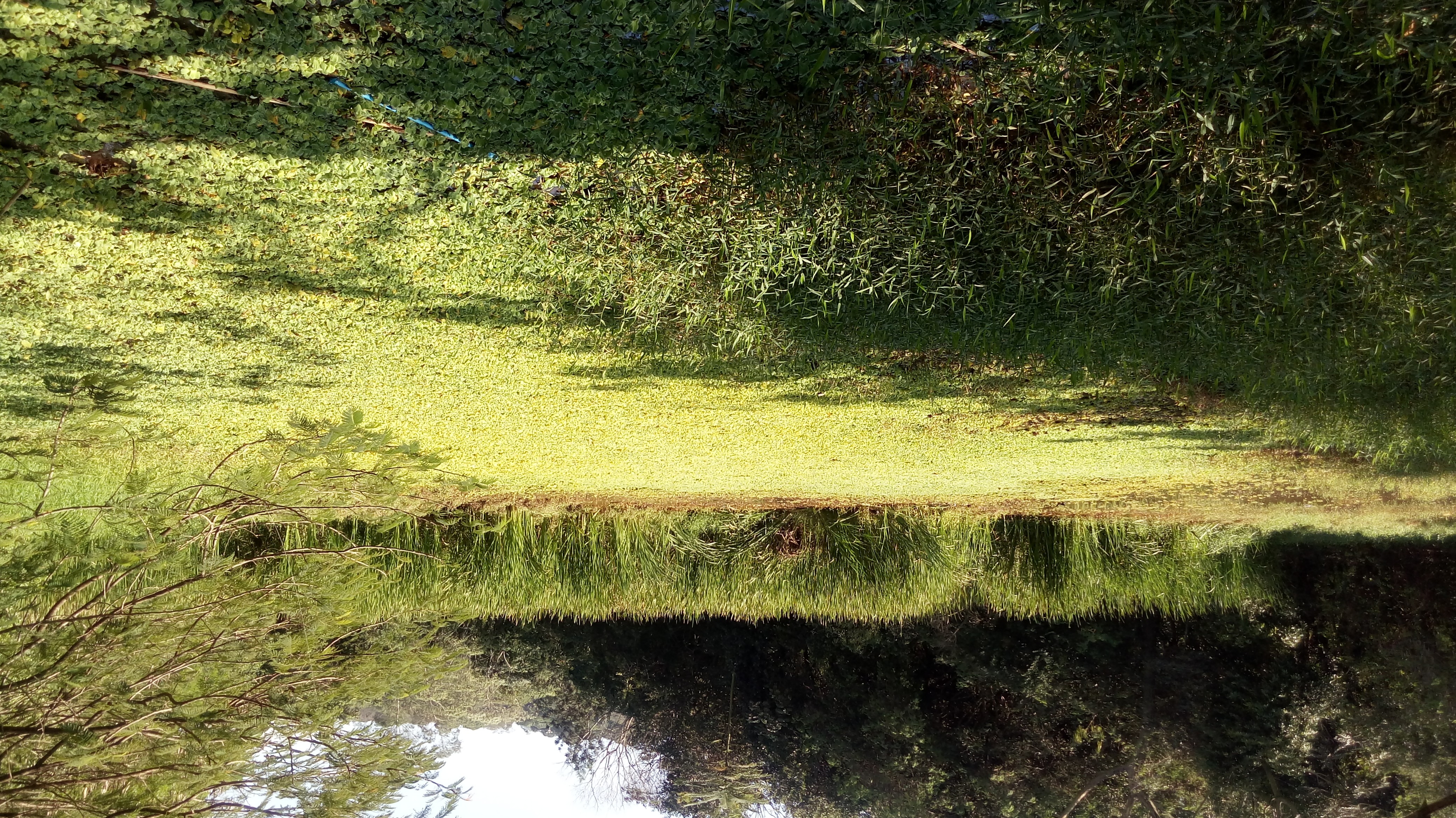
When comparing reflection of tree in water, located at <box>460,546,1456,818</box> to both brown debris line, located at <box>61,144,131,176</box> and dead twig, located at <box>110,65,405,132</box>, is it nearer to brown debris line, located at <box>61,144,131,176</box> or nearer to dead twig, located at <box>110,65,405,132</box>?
dead twig, located at <box>110,65,405,132</box>

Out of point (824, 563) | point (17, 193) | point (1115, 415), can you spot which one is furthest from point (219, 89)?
point (824, 563)

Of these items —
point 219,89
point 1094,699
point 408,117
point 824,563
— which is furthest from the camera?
point 1094,699

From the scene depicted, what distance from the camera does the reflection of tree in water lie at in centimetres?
698

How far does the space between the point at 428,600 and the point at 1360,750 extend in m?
8.47

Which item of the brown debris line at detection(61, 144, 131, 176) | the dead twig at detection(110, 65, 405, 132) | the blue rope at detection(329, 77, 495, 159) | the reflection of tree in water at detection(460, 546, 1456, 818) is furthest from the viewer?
the reflection of tree in water at detection(460, 546, 1456, 818)

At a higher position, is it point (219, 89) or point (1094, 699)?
point (219, 89)

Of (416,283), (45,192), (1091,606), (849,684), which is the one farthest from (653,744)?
(45,192)

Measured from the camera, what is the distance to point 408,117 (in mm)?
3115

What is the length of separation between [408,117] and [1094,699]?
8048 mm

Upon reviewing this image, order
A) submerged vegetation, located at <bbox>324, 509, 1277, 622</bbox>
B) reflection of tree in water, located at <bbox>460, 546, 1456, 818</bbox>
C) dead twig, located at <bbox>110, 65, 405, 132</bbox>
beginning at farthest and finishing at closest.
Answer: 1. reflection of tree in water, located at <bbox>460, 546, 1456, 818</bbox>
2. submerged vegetation, located at <bbox>324, 509, 1277, 622</bbox>
3. dead twig, located at <bbox>110, 65, 405, 132</bbox>

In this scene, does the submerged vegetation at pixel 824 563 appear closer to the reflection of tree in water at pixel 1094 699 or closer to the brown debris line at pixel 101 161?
the reflection of tree in water at pixel 1094 699

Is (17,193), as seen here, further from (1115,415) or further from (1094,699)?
(1094,699)

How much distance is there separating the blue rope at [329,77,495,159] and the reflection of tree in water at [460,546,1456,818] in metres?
6.64

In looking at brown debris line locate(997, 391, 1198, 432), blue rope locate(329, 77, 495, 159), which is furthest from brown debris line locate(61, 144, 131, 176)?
brown debris line locate(997, 391, 1198, 432)
